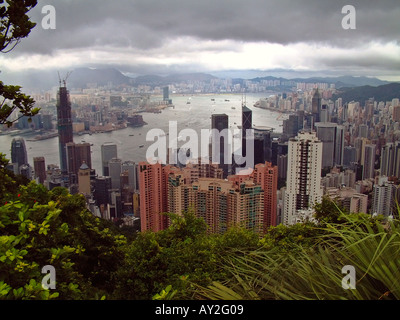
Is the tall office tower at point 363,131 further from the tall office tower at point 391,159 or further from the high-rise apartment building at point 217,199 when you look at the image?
the high-rise apartment building at point 217,199

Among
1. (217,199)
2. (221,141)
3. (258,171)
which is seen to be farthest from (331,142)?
(217,199)

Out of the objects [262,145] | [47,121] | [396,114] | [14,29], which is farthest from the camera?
[262,145]

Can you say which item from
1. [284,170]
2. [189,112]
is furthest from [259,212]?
[189,112]

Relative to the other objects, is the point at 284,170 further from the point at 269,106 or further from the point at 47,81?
the point at 47,81

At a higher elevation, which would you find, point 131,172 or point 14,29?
point 14,29

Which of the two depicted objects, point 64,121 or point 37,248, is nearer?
point 37,248

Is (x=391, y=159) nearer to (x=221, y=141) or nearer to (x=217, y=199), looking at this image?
(x=221, y=141)

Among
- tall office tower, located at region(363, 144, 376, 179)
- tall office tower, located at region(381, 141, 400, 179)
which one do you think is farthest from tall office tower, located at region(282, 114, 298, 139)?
tall office tower, located at region(381, 141, 400, 179)
